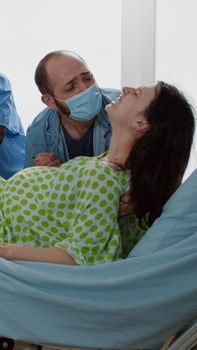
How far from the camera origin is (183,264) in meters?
1.21

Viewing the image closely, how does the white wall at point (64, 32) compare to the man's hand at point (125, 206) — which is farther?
the white wall at point (64, 32)

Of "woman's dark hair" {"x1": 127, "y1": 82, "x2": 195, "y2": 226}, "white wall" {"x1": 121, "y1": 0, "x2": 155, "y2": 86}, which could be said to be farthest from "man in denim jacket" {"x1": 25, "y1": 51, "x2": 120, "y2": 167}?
"white wall" {"x1": 121, "y1": 0, "x2": 155, "y2": 86}

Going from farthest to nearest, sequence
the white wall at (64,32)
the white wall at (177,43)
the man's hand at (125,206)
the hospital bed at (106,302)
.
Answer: the white wall at (64,32), the white wall at (177,43), the man's hand at (125,206), the hospital bed at (106,302)

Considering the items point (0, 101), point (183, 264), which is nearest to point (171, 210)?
point (183, 264)

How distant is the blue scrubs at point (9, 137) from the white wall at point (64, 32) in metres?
0.66

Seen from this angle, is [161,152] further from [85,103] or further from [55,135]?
[55,135]

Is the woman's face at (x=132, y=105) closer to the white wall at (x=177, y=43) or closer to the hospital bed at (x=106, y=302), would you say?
the hospital bed at (x=106, y=302)

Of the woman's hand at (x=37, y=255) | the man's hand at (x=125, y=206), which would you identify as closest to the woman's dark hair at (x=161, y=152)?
the man's hand at (x=125, y=206)

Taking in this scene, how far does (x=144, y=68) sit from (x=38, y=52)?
570 mm

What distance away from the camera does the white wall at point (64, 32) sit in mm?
2963

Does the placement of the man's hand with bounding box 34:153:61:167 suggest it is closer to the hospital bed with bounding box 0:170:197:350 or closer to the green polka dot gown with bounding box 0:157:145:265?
the green polka dot gown with bounding box 0:157:145:265

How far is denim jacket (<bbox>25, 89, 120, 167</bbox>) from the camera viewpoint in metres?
2.01

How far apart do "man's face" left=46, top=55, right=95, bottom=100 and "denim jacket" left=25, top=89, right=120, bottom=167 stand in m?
0.14

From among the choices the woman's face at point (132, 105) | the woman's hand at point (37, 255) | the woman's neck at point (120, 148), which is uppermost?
the woman's face at point (132, 105)
